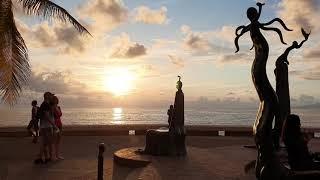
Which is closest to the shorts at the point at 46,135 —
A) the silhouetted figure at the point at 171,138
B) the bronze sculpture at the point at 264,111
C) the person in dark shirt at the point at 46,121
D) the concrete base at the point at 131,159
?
the person in dark shirt at the point at 46,121

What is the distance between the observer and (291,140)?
7871mm

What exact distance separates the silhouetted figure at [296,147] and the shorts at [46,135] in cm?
835

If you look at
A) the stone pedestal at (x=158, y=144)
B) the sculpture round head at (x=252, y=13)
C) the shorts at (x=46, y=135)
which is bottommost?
the stone pedestal at (x=158, y=144)

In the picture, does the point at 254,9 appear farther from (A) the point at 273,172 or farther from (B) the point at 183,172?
(B) the point at 183,172

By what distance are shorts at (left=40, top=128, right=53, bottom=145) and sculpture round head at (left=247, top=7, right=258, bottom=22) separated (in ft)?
27.3

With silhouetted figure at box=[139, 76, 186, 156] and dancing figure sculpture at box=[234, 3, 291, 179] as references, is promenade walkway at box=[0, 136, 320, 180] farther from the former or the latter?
dancing figure sculpture at box=[234, 3, 291, 179]

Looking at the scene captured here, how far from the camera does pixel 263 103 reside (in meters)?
7.77

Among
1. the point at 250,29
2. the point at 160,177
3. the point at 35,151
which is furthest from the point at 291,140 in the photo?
the point at 35,151

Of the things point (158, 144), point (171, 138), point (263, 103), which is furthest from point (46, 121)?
point (263, 103)

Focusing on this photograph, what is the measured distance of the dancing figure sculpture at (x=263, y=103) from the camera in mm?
7715

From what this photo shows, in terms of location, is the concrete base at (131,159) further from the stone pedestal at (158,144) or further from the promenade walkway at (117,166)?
the stone pedestal at (158,144)

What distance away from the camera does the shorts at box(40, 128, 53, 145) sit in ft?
47.5

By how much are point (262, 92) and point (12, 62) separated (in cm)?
780

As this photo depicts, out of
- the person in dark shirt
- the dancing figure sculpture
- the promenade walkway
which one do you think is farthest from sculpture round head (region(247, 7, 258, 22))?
the person in dark shirt
